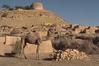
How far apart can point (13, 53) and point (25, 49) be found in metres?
2.15

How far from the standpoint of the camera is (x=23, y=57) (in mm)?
23219

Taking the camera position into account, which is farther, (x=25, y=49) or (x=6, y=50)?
(x=6, y=50)

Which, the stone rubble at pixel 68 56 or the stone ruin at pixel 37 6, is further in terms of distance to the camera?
the stone ruin at pixel 37 6

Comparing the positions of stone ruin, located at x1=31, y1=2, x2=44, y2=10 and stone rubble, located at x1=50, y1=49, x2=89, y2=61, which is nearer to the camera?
stone rubble, located at x1=50, y1=49, x2=89, y2=61

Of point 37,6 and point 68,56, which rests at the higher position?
point 37,6

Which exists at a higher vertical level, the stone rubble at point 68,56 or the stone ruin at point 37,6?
the stone ruin at point 37,6

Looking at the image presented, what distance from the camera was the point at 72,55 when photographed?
2141 centimetres

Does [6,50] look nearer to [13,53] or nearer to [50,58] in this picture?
[13,53]

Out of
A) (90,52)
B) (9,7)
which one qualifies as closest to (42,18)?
(9,7)

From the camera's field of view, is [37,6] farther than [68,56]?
Yes

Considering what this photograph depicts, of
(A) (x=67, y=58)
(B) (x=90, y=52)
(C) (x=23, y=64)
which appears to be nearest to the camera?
(C) (x=23, y=64)

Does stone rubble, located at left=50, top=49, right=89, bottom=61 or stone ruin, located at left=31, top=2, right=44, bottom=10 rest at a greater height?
stone ruin, located at left=31, top=2, right=44, bottom=10

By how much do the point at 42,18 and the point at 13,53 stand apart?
6880 centimetres

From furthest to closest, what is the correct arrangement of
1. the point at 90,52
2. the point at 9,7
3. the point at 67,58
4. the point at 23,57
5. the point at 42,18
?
1. the point at 9,7
2. the point at 42,18
3. the point at 90,52
4. the point at 23,57
5. the point at 67,58
